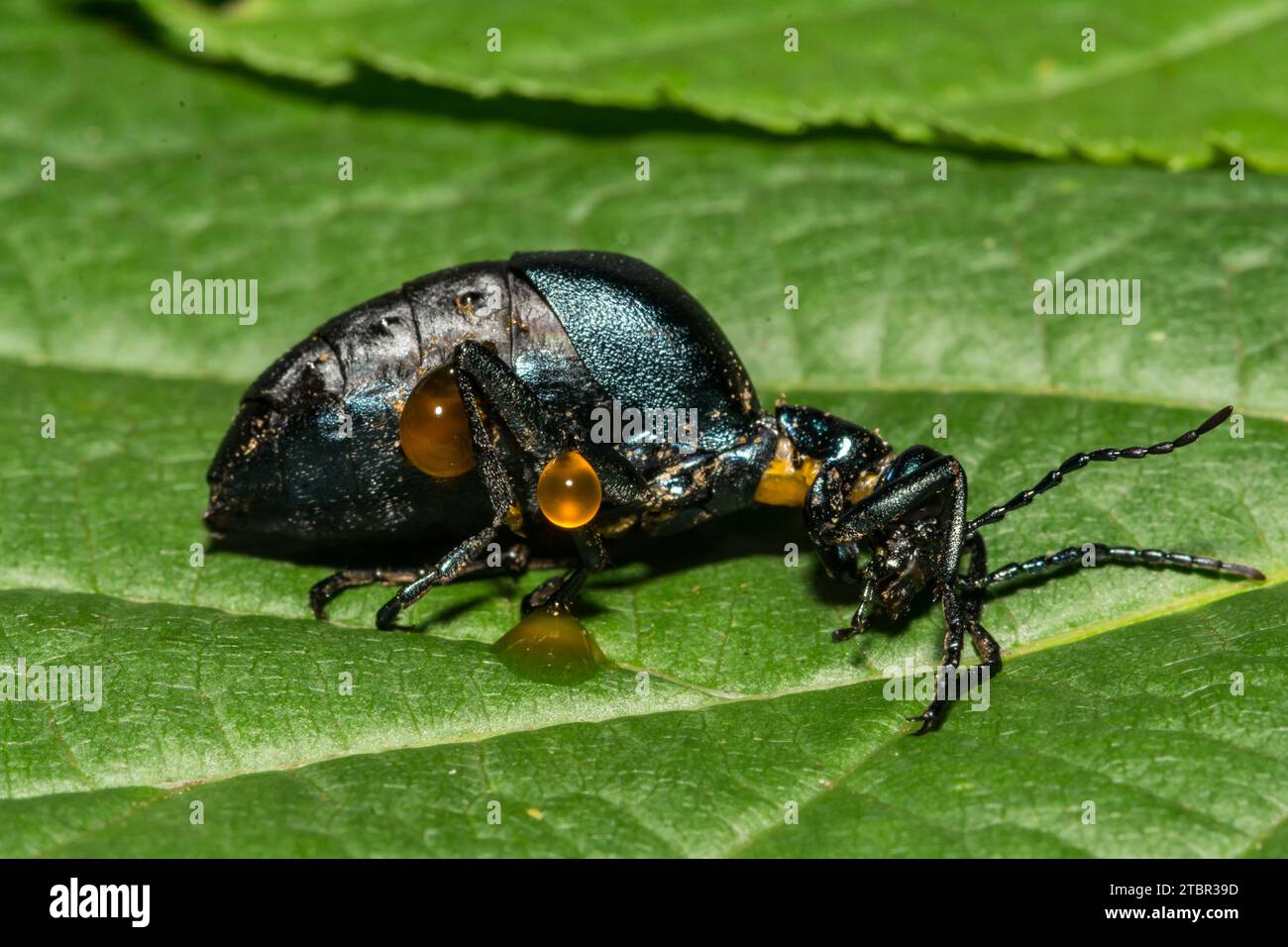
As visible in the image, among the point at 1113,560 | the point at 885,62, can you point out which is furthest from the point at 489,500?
the point at 885,62

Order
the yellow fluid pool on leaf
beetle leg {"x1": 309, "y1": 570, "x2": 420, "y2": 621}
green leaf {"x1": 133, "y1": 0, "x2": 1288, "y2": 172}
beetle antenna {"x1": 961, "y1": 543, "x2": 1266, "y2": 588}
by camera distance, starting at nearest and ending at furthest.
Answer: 1. the yellow fluid pool on leaf
2. beetle antenna {"x1": 961, "y1": 543, "x2": 1266, "y2": 588}
3. beetle leg {"x1": 309, "y1": 570, "x2": 420, "y2": 621}
4. green leaf {"x1": 133, "y1": 0, "x2": 1288, "y2": 172}

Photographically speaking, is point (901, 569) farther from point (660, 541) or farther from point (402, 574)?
point (402, 574)

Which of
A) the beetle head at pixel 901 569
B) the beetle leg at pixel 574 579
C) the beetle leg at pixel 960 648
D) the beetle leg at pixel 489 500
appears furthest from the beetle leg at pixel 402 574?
the beetle leg at pixel 960 648

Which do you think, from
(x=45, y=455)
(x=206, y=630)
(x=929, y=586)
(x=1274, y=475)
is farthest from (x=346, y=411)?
(x=1274, y=475)

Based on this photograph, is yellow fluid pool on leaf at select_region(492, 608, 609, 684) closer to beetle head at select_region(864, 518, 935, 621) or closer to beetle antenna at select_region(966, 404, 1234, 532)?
beetle head at select_region(864, 518, 935, 621)

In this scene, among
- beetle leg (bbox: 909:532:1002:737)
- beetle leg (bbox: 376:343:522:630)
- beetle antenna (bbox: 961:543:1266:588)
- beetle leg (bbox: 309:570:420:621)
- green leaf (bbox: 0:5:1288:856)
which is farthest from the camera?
beetle leg (bbox: 309:570:420:621)

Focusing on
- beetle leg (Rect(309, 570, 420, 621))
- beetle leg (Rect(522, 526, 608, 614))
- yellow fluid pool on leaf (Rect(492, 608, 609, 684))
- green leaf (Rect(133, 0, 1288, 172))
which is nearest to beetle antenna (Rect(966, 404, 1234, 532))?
beetle leg (Rect(522, 526, 608, 614))
